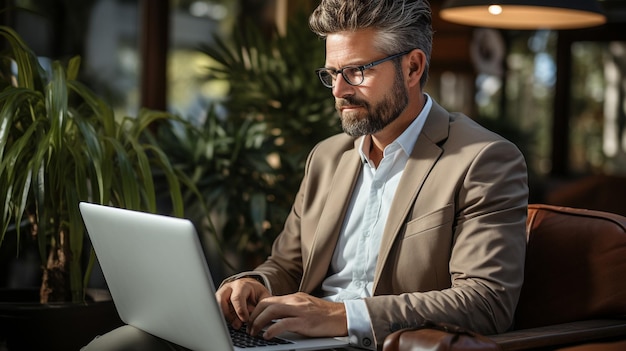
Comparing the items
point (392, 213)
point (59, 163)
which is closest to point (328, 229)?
point (392, 213)

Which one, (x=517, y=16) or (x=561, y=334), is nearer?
(x=561, y=334)

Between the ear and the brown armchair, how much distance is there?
0.47 m

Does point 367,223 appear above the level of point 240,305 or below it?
above

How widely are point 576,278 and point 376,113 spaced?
0.62 m

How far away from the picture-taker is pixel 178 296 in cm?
184

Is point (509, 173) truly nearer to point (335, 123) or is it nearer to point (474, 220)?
point (474, 220)

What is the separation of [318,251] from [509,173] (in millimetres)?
536

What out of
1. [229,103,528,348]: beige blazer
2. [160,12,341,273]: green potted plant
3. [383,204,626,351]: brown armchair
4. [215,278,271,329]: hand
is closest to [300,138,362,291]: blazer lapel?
[229,103,528,348]: beige blazer

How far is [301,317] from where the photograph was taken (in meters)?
1.97

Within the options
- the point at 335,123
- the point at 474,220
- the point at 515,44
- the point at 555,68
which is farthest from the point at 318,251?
the point at 515,44

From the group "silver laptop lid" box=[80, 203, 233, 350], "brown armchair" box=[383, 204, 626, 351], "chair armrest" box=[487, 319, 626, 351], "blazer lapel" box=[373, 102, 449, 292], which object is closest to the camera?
"silver laptop lid" box=[80, 203, 233, 350]

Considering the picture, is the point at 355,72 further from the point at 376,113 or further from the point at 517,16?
the point at 517,16

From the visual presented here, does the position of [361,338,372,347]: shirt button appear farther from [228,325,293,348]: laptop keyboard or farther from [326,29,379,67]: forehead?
[326,29,379,67]: forehead

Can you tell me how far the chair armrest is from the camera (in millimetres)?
1894
